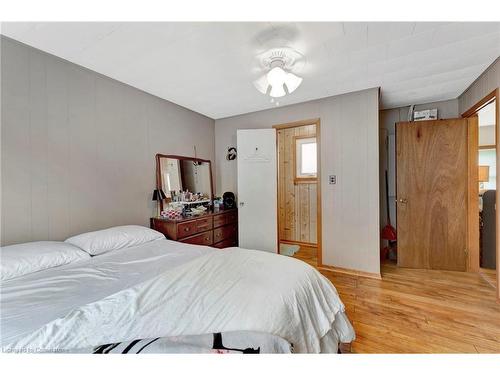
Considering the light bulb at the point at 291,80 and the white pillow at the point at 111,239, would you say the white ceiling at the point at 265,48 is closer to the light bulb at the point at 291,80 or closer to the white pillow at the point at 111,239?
the light bulb at the point at 291,80

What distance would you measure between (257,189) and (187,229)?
1245 mm

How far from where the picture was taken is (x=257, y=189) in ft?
10.9

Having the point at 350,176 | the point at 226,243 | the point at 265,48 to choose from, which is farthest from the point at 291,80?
the point at 226,243

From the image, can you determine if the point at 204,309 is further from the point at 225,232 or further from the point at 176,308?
the point at 225,232

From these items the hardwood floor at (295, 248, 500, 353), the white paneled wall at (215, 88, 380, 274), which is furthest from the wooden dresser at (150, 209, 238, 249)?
the hardwood floor at (295, 248, 500, 353)

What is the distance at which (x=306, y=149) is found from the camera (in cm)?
423

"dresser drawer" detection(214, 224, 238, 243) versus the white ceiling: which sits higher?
the white ceiling

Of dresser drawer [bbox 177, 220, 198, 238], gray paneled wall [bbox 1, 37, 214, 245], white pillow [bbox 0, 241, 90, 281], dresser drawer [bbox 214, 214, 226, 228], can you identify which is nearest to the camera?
white pillow [bbox 0, 241, 90, 281]

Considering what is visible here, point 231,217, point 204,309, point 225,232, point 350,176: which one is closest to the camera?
point 204,309

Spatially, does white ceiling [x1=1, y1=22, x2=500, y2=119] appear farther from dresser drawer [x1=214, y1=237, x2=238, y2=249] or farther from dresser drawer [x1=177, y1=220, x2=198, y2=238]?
dresser drawer [x1=214, y1=237, x2=238, y2=249]

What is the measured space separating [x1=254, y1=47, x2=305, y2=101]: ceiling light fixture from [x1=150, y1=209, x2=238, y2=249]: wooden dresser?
1.78 metres

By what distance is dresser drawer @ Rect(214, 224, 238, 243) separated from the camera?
3.12 m

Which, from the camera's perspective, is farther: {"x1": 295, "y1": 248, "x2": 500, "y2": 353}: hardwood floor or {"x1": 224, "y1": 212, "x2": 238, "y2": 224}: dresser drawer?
{"x1": 224, "y1": 212, "x2": 238, "y2": 224}: dresser drawer
